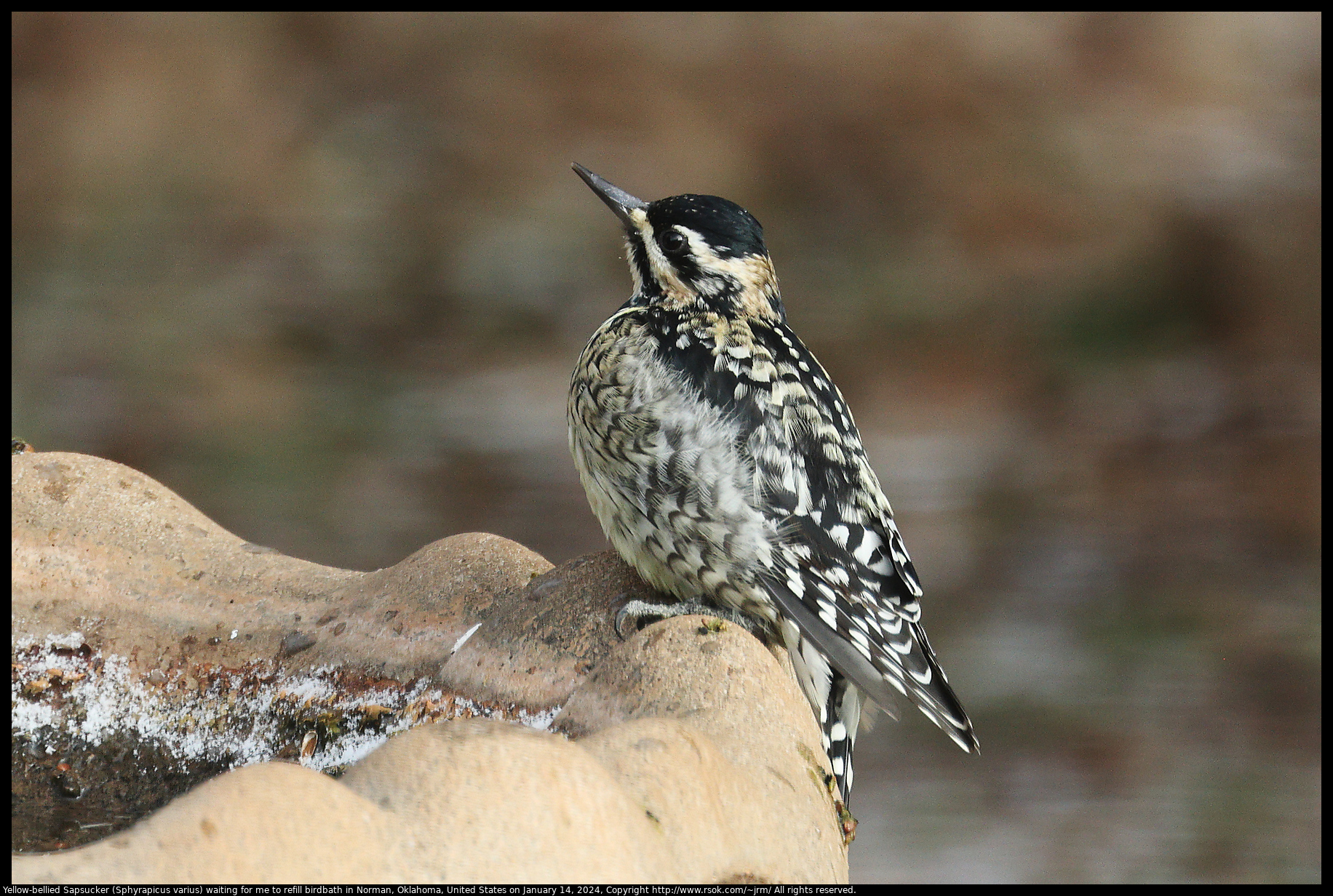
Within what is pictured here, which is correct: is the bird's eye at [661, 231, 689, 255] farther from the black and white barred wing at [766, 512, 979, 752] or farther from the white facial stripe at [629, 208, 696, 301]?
the black and white barred wing at [766, 512, 979, 752]

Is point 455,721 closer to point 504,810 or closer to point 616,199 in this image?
point 504,810

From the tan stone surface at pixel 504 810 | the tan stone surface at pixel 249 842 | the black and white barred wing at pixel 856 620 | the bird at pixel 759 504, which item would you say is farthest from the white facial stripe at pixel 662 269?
the tan stone surface at pixel 249 842

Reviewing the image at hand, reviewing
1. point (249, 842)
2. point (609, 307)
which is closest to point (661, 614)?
point (249, 842)

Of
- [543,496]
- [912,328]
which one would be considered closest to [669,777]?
[543,496]

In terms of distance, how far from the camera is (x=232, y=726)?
290 centimetres

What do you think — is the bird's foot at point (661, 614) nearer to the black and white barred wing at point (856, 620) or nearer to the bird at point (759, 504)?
the bird at point (759, 504)

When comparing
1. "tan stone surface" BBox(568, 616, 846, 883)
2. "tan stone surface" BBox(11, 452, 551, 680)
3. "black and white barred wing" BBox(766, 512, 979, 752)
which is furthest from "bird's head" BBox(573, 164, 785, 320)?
"tan stone surface" BBox(568, 616, 846, 883)

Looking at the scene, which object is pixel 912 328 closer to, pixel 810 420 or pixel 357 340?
pixel 357 340

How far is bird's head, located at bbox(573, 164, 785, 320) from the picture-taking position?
10.3 ft

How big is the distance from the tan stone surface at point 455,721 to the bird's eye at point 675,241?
84cm

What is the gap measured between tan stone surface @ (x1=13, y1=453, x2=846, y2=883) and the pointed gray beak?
93 centimetres

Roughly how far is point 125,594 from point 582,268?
19.7ft

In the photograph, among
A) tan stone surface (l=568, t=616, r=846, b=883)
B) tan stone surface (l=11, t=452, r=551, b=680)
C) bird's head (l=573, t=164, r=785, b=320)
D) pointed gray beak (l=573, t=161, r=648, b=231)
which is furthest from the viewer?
pointed gray beak (l=573, t=161, r=648, b=231)

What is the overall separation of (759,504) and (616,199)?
1046 millimetres
